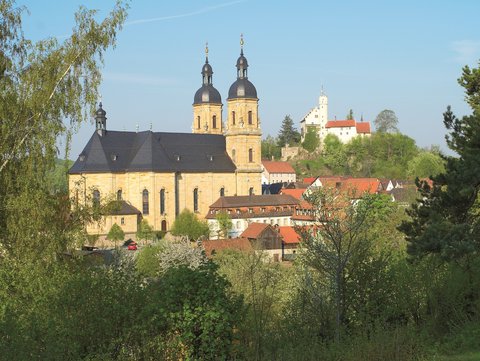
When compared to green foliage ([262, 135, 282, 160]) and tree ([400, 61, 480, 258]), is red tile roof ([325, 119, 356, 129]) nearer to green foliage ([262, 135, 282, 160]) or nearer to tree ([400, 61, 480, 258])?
green foliage ([262, 135, 282, 160])

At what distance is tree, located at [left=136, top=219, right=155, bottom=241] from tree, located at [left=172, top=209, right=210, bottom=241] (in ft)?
7.05

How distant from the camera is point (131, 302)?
1129 cm

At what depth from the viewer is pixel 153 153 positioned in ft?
215

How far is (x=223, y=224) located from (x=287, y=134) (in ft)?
243

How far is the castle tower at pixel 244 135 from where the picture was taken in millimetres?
70000

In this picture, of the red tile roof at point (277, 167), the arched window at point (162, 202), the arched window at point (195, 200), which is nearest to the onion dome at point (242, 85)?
the arched window at point (195, 200)

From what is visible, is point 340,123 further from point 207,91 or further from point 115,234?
point 115,234

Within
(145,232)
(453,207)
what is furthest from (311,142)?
(453,207)

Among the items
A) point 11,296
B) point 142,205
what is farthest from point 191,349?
point 142,205

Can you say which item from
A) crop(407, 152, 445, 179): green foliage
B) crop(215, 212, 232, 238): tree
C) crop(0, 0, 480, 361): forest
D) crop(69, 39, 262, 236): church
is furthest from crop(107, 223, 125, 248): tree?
crop(407, 152, 445, 179): green foliage

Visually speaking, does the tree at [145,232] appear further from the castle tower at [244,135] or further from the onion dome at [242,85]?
the onion dome at [242,85]

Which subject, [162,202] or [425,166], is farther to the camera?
[425,166]

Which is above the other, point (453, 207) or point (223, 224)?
point (453, 207)

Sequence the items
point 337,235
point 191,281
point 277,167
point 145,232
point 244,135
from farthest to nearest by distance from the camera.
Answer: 1. point 277,167
2. point 244,135
3. point 145,232
4. point 337,235
5. point 191,281
